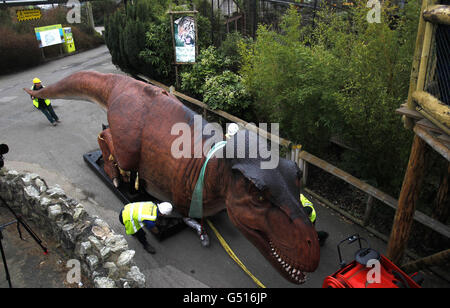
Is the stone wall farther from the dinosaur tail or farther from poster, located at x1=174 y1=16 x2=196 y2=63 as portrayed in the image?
poster, located at x1=174 y1=16 x2=196 y2=63

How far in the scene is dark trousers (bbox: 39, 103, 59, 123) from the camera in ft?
27.7

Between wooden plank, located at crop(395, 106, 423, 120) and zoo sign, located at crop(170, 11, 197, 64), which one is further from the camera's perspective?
zoo sign, located at crop(170, 11, 197, 64)

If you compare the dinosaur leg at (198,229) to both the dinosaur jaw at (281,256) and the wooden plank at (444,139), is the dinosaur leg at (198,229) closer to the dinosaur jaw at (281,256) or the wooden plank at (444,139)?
the dinosaur jaw at (281,256)

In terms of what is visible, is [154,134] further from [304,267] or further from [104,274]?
[304,267]

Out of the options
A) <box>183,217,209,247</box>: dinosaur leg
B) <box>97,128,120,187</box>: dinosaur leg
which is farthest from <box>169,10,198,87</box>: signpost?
<box>183,217,209,247</box>: dinosaur leg

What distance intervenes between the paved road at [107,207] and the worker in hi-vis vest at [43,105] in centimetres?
23

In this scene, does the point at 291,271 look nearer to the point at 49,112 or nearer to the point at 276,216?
the point at 276,216

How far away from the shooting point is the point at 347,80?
4988 mm

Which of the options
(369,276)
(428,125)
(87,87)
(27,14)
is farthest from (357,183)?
(27,14)

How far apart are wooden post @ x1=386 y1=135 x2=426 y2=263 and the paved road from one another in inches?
27.8

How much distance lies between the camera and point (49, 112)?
8.69m

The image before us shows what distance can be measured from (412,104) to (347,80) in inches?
67.6

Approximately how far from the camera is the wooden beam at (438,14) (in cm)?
282

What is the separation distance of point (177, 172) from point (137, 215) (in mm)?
733
